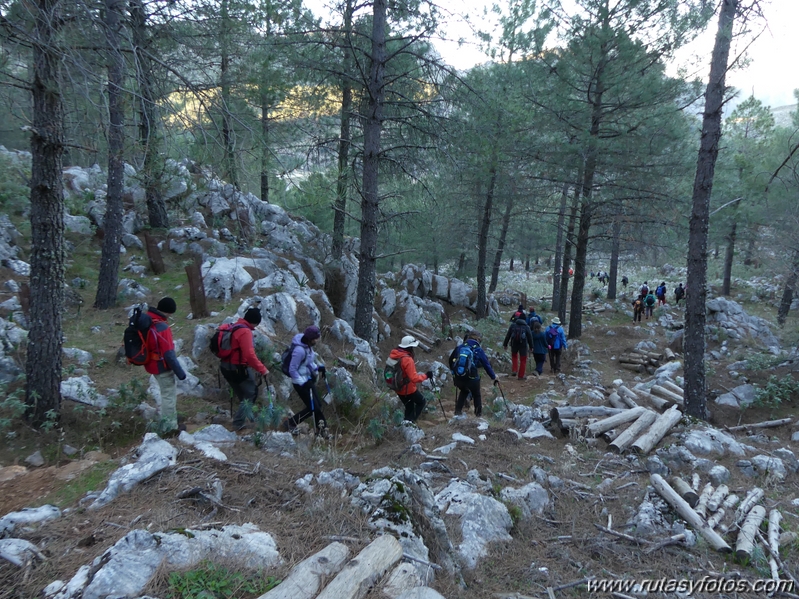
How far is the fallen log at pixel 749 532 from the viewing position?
4.03 meters

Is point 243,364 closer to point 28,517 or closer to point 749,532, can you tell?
point 28,517

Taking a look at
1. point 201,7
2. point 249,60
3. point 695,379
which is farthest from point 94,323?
point 695,379

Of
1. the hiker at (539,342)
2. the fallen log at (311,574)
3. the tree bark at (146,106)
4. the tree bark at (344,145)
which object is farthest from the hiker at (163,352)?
the hiker at (539,342)

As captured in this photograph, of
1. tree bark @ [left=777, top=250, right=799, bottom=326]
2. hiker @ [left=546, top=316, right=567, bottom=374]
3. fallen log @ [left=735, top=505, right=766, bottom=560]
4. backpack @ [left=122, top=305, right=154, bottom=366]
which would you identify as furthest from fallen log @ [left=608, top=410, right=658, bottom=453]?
tree bark @ [left=777, top=250, right=799, bottom=326]

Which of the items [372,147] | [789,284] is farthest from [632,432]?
[789,284]

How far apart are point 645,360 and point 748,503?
10.8 metres

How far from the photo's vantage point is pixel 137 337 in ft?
18.0

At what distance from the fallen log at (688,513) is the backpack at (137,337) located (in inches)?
237

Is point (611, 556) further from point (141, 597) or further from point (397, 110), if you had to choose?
point (397, 110)

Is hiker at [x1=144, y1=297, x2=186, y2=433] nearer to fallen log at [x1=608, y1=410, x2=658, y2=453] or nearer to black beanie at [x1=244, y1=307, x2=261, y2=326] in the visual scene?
black beanie at [x1=244, y1=307, x2=261, y2=326]

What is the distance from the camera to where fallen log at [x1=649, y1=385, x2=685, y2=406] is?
29.7ft

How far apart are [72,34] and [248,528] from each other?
4.85 meters

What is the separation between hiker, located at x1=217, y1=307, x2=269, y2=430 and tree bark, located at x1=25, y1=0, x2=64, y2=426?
1.88 meters

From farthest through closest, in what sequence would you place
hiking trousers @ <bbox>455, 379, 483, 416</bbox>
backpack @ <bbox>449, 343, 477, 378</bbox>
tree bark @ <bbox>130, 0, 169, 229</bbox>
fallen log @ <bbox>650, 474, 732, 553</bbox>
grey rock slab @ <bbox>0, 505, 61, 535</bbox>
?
hiking trousers @ <bbox>455, 379, 483, 416</bbox> < backpack @ <bbox>449, 343, 477, 378</bbox> < tree bark @ <bbox>130, 0, 169, 229</bbox> < fallen log @ <bbox>650, 474, 732, 553</bbox> < grey rock slab @ <bbox>0, 505, 61, 535</bbox>
